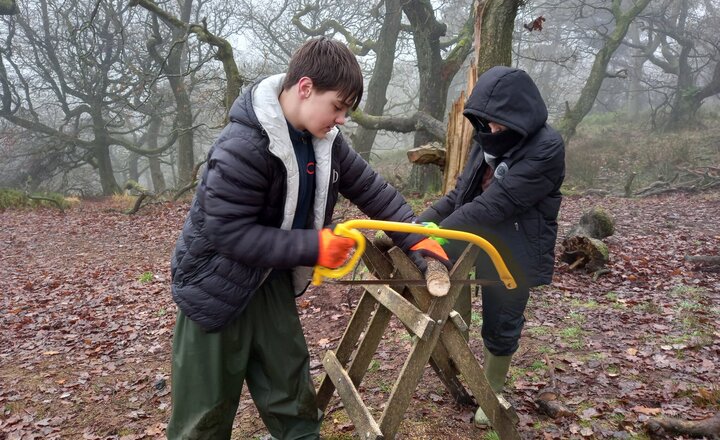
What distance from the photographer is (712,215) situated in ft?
30.0

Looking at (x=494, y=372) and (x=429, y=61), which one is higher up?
(x=429, y=61)

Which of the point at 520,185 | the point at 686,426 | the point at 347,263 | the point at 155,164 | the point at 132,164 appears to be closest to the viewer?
the point at 347,263

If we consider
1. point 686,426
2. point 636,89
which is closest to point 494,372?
point 686,426

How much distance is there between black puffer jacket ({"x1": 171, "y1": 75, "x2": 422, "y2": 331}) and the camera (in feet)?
6.51

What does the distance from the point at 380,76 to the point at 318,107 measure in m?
13.0

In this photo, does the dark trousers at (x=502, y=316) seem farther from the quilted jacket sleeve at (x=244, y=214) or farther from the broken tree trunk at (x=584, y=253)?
the broken tree trunk at (x=584, y=253)

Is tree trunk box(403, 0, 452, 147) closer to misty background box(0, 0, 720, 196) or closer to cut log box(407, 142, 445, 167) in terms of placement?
misty background box(0, 0, 720, 196)

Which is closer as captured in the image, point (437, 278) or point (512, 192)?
point (437, 278)

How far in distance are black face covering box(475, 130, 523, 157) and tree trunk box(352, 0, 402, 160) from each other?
11.3 m

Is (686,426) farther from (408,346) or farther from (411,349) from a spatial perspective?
(408,346)

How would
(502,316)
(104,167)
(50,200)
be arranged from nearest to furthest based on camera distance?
(502,316)
(50,200)
(104,167)

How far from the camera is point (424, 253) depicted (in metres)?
2.44

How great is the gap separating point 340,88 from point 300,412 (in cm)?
168

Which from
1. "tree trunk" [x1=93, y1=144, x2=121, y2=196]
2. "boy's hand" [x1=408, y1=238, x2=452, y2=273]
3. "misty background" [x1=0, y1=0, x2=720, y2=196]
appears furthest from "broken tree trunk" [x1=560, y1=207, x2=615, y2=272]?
"tree trunk" [x1=93, y1=144, x2=121, y2=196]
